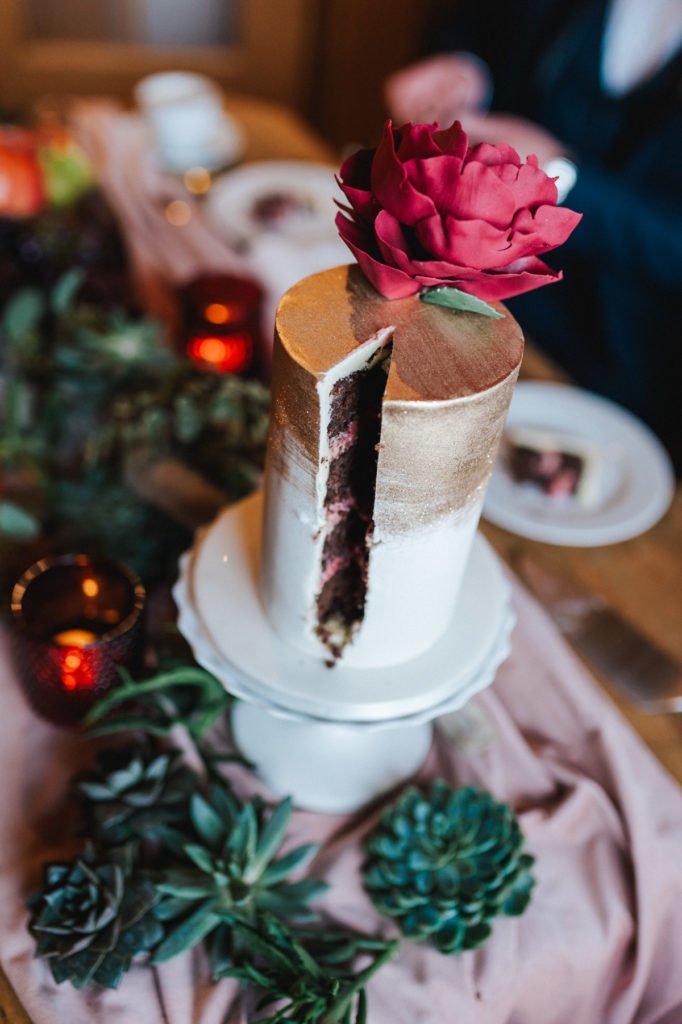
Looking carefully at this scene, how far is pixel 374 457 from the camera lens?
46cm

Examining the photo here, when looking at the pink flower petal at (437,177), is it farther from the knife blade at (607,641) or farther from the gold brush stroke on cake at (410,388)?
the knife blade at (607,641)

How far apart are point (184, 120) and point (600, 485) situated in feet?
2.93

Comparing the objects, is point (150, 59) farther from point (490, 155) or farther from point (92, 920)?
point (92, 920)

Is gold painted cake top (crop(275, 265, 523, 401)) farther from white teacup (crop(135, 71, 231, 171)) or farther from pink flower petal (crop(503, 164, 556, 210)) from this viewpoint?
white teacup (crop(135, 71, 231, 171))

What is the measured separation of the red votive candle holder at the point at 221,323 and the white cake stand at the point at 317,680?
0.31 metres

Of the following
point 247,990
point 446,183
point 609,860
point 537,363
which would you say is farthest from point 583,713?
point 537,363

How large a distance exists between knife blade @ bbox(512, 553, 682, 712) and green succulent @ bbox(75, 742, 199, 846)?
14.2 inches

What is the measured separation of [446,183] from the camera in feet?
1.25

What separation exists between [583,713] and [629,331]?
1136mm

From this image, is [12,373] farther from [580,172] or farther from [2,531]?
[580,172]

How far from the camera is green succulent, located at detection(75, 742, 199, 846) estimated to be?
51cm

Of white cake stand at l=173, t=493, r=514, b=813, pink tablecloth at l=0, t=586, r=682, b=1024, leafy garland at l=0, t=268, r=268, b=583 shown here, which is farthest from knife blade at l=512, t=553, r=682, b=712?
leafy garland at l=0, t=268, r=268, b=583

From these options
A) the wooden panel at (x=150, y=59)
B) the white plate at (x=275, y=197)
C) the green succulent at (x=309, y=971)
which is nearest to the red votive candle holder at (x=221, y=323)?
the white plate at (x=275, y=197)

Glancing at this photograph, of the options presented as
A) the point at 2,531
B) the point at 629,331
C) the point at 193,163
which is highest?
the point at 193,163
